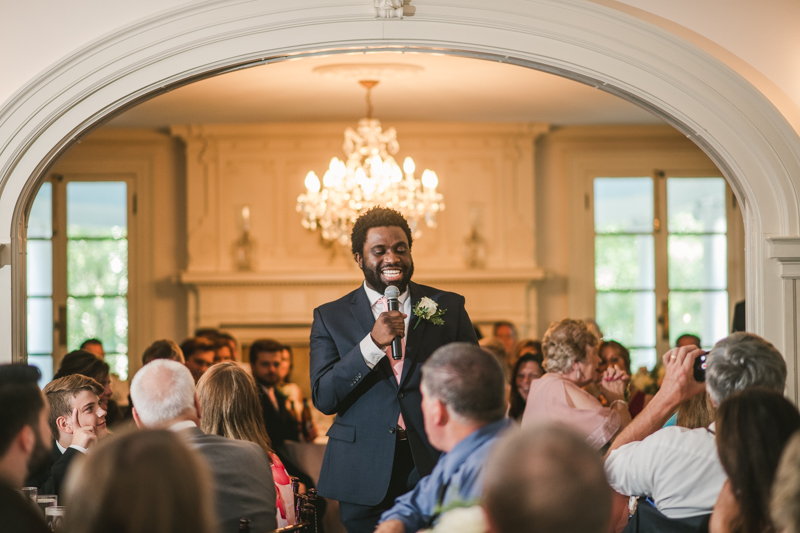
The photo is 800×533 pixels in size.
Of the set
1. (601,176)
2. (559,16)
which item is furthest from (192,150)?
(559,16)

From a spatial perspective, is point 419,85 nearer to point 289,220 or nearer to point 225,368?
point 289,220

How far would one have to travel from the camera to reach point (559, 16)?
3703mm

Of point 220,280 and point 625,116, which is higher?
point 625,116

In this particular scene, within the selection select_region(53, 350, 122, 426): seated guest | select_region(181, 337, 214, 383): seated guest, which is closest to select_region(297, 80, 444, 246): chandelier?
select_region(181, 337, 214, 383): seated guest

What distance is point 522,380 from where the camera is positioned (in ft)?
15.6

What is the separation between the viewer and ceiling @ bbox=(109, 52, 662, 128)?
605cm

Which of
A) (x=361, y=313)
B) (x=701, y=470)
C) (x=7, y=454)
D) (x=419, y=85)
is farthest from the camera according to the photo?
(x=419, y=85)

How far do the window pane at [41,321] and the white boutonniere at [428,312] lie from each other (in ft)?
21.6

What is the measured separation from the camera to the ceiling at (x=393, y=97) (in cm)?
605

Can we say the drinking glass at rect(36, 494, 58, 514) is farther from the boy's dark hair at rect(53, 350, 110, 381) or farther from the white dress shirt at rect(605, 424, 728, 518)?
the white dress shirt at rect(605, 424, 728, 518)

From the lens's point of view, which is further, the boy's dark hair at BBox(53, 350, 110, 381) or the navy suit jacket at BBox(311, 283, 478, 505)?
the boy's dark hair at BBox(53, 350, 110, 381)

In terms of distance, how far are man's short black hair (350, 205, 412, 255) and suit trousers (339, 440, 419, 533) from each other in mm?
717

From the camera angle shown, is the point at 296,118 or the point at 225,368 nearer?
the point at 225,368

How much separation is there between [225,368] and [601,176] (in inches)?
244
